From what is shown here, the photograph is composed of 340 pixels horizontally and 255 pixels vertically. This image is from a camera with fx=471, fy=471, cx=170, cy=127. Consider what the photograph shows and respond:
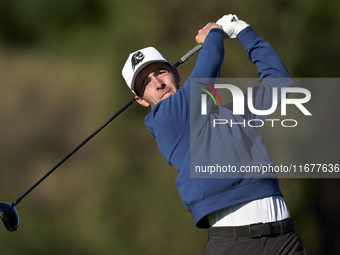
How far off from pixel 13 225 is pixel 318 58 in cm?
168

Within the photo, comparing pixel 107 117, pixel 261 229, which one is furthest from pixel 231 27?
pixel 107 117

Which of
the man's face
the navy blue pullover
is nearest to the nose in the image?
the man's face

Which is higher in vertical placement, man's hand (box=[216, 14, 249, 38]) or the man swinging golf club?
man's hand (box=[216, 14, 249, 38])

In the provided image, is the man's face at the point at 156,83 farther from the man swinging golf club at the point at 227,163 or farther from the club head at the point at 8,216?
the club head at the point at 8,216

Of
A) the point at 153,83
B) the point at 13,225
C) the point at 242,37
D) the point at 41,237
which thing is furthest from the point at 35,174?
the point at 242,37

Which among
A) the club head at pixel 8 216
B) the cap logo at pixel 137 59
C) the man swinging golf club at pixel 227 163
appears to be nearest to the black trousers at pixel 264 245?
the man swinging golf club at pixel 227 163

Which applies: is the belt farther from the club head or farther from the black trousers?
the club head

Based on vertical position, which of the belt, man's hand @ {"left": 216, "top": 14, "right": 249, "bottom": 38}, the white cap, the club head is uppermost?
man's hand @ {"left": 216, "top": 14, "right": 249, "bottom": 38}

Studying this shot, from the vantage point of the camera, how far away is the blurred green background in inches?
91.1

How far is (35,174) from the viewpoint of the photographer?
2334 millimetres

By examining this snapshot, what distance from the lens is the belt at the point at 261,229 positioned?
1119mm

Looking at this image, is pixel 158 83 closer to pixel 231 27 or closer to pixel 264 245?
pixel 231 27

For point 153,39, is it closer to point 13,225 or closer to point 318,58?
point 318,58

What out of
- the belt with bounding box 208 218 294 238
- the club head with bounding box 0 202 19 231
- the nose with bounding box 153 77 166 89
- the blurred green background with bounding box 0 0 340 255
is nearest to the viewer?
the belt with bounding box 208 218 294 238
